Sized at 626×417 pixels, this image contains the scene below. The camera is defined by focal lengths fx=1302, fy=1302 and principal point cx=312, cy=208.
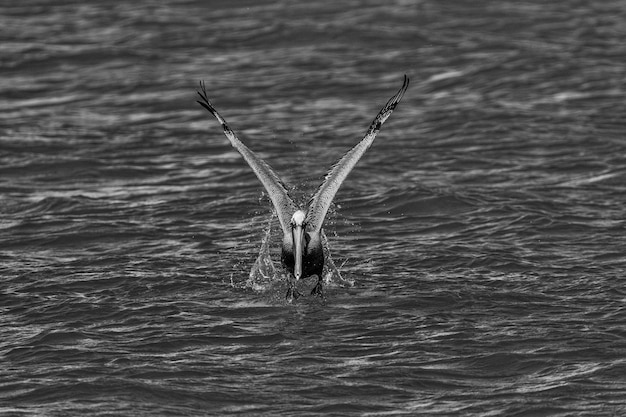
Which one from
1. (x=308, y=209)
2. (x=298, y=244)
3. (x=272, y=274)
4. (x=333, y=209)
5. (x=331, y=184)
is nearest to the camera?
(x=298, y=244)

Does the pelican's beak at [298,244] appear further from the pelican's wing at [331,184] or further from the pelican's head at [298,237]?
the pelican's wing at [331,184]

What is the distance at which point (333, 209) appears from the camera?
53.9 feet

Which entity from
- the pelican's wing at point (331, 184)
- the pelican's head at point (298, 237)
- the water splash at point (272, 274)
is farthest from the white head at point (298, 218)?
the water splash at point (272, 274)

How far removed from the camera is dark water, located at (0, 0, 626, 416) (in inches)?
444

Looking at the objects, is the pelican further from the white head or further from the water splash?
the water splash

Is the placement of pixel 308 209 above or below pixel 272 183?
below

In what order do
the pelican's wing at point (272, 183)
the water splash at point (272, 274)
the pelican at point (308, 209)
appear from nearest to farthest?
the pelican at point (308, 209)
the pelican's wing at point (272, 183)
the water splash at point (272, 274)

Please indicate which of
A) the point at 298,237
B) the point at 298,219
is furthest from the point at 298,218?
the point at 298,237

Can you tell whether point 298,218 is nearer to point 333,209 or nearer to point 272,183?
point 272,183

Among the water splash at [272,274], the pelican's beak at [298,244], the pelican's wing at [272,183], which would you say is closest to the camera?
the pelican's beak at [298,244]

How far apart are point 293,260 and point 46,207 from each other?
4.98 metres

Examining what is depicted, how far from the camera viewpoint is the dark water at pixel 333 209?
1127cm

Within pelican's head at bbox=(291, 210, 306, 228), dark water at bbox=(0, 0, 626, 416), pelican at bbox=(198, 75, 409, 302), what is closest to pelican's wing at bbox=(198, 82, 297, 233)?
pelican at bbox=(198, 75, 409, 302)

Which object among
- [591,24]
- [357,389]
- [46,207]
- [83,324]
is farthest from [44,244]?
[591,24]
